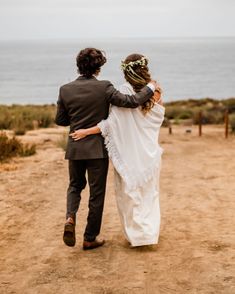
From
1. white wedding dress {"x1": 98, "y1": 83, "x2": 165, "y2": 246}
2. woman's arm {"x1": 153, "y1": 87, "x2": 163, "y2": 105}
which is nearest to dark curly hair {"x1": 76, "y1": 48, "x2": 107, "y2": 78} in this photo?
white wedding dress {"x1": 98, "y1": 83, "x2": 165, "y2": 246}

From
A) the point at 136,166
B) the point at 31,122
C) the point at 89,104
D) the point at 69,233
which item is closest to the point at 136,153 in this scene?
the point at 136,166

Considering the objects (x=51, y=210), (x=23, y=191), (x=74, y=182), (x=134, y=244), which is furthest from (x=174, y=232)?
(x=23, y=191)

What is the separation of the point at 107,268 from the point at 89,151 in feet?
3.55

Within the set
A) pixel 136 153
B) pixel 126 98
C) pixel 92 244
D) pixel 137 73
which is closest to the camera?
pixel 126 98

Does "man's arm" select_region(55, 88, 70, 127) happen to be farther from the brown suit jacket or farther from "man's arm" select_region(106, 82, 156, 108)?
"man's arm" select_region(106, 82, 156, 108)

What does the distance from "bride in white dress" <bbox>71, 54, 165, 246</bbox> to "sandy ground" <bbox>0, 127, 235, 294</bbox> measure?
0.31m

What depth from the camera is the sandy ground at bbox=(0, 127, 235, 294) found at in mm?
5539

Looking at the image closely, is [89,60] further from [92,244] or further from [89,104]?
[92,244]

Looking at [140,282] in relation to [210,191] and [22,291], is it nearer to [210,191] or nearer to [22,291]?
[22,291]

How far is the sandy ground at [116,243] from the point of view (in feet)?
18.2

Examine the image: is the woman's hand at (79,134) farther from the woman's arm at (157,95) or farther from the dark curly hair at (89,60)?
the woman's arm at (157,95)

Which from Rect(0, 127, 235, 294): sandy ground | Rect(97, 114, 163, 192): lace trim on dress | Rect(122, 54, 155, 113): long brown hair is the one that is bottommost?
Rect(0, 127, 235, 294): sandy ground

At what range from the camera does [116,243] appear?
680cm

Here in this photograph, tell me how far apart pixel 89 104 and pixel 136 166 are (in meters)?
0.77
